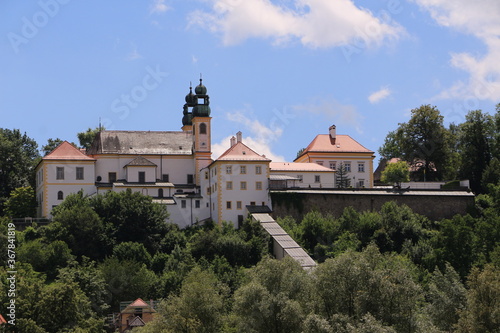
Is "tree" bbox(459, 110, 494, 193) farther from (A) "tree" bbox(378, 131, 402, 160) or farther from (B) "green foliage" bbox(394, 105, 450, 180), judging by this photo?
(A) "tree" bbox(378, 131, 402, 160)

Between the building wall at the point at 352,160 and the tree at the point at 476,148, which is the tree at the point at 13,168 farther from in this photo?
the tree at the point at 476,148

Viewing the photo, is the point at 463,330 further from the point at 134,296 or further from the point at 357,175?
the point at 357,175

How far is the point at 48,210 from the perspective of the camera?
243 feet

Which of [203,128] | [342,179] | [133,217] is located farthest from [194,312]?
[342,179]

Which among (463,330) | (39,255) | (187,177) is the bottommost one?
(463,330)

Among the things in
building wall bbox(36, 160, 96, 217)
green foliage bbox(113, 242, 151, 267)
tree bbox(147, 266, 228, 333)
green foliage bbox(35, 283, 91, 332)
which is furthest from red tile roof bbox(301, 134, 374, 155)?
green foliage bbox(35, 283, 91, 332)

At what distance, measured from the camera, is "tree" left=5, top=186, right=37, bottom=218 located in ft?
249

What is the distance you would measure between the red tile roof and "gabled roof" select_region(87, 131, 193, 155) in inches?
459

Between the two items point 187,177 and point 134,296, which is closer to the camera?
point 134,296

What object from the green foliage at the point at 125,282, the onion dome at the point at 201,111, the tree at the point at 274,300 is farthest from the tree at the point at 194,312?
the onion dome at the point at 201,111

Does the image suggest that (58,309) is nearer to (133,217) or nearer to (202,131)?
(133,217)

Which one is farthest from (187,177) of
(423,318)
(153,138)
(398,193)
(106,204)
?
(423,318)

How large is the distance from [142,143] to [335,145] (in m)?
17.8

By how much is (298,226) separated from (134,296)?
1548 centimetres
